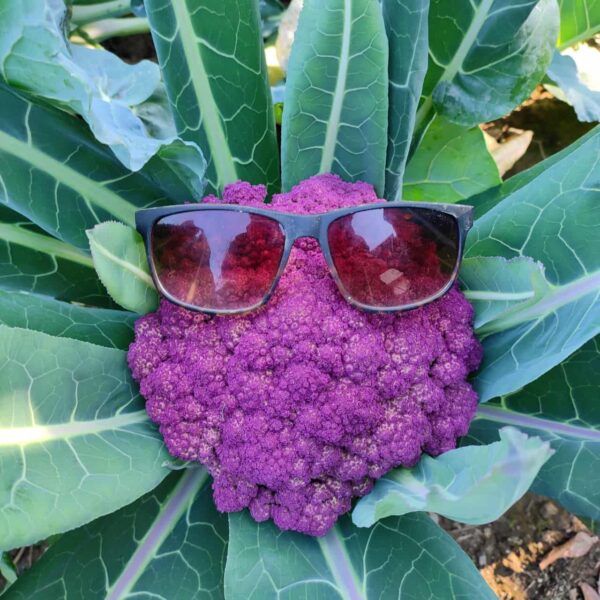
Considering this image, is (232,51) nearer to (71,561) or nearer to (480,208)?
(480,208)

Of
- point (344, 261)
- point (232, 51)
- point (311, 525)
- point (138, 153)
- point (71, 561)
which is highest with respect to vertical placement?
point (232, 51)

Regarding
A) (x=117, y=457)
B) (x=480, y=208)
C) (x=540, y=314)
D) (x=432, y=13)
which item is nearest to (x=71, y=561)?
(x=117, y=457)

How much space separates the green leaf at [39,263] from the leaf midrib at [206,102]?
0.37 metres

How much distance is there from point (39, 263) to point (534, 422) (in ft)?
3.63

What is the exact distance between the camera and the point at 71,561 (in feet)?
3.78

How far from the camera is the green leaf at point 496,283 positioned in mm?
963

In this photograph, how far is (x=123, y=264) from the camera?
1020 millimetres

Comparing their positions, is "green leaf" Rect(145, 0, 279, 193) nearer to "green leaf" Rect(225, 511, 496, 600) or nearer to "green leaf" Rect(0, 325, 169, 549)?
"green leaf" Rect(0, 325, 169, 549)

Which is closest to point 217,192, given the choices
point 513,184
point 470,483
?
point 513,184

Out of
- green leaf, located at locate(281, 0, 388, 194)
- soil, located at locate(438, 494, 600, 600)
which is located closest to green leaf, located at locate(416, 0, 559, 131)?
green leaf, located at locate(281, 0, 388, 194)

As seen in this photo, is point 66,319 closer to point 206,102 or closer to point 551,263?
point 206,102

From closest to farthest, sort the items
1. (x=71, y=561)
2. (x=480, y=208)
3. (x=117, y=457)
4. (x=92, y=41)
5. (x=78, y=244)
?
1. (x=117, y=457)
2. (x=71, y=561)
3. (x=78, y=244)
4. (x=480, y=208)
5. (x=92, y=41)

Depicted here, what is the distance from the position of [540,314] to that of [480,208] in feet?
1.57

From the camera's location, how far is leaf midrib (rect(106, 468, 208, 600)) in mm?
1110
